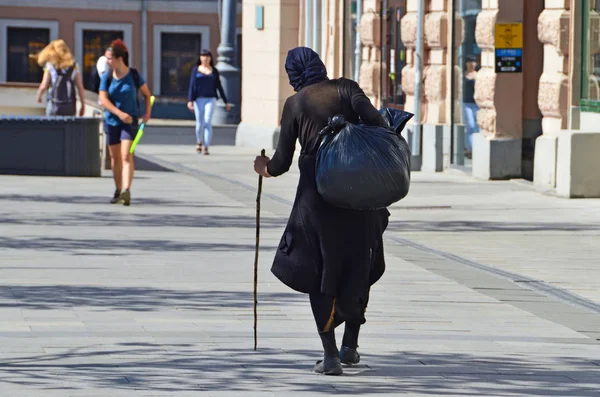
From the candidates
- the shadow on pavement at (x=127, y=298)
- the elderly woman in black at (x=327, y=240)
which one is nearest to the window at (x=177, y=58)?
the shadow on pavement at (x=127, y=298)

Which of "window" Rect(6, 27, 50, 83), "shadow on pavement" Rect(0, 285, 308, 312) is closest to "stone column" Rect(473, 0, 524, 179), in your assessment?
"shadow on pavement" Rect(0, 285, 308, 312)

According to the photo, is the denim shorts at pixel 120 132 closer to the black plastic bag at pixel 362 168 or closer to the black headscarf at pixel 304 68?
the black headscarf at pixel 304 68

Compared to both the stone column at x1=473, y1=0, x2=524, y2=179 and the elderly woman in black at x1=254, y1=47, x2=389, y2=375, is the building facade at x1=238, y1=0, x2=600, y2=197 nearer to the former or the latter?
the stone column at x1=473, y1=0, x2=524, y2=179

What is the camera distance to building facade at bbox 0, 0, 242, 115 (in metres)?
45.6

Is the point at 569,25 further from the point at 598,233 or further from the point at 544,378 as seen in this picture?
the point at 544,378

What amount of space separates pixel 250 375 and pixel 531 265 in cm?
513

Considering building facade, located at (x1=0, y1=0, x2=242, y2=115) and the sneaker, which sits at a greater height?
building facade, located at (x1=0, y1=0, x2=242, y2=115)

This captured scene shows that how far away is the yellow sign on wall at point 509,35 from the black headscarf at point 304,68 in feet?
44.3

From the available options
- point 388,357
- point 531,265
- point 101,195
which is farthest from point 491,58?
point 388,357

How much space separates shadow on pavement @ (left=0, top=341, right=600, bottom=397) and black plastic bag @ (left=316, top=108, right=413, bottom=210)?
791 mm

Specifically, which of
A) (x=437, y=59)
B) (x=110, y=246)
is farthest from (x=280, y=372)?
(x=437, y=59)

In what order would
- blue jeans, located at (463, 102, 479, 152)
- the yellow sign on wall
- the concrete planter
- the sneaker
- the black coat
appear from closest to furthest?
1. the black coat
2. the sneaker
3. the concrete planter
4. the yellow sign on wall
5. blue jeans, located at (463, 102, 479, 152)

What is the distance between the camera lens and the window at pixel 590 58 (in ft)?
Result: 63.5

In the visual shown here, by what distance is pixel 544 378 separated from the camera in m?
7.59
